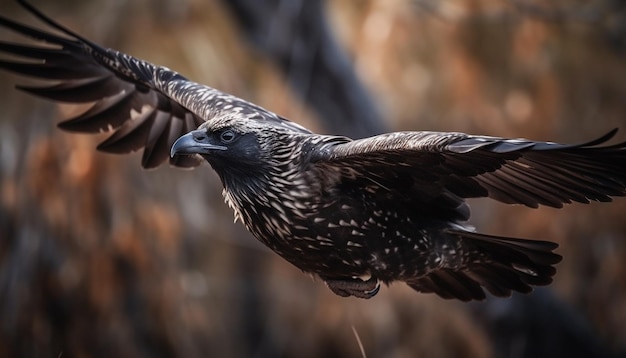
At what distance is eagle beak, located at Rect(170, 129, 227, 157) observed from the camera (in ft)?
14.3

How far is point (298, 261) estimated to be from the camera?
4.62m

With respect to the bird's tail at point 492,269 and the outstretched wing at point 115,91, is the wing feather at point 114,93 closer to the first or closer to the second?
the outstretched wing at point 115,91

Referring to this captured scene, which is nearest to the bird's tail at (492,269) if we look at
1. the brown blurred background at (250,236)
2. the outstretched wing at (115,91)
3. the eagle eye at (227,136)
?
the eagle eye at (227,136)

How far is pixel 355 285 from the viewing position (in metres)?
4.79

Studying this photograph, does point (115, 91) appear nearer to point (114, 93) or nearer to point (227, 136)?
point (114, 93)

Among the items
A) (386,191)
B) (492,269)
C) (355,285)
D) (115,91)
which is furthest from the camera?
(115,91)

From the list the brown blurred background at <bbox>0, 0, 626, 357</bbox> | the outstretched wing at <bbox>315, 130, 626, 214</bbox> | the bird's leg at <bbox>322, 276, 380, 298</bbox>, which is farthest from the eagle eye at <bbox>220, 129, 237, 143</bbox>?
the brown blurred background at <bbox>0, 0, 626, 357</bbox>

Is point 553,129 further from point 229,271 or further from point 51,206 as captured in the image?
point 51,206

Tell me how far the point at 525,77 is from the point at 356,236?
4532mm

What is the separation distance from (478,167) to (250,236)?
14.4ft

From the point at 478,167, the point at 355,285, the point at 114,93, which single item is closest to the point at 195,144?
the point at 355,285

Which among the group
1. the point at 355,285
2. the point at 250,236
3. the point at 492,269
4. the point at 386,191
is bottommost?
the point at 355,285

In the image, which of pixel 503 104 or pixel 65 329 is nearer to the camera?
pixel 65 329

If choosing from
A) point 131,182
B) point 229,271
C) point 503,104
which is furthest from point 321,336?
point 503,104
